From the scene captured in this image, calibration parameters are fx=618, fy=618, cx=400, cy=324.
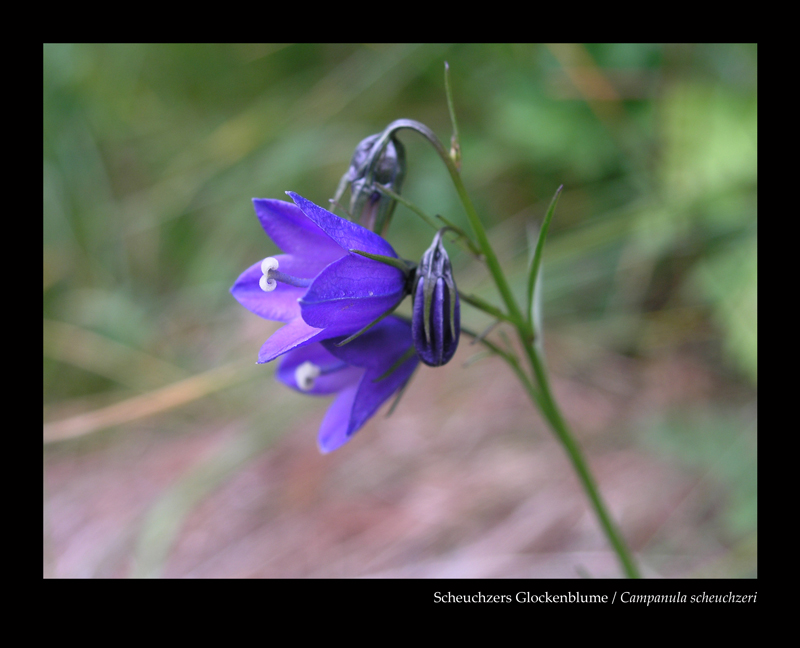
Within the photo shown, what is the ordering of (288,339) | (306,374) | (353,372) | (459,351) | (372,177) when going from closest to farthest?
(288,339)
(372,177)
(306,374)
(353,372)
(459,351)

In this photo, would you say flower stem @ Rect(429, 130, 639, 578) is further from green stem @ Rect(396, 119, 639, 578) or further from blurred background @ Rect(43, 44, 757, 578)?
blurred background @ Rect(43, 44, 757, 578)

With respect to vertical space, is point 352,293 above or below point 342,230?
below

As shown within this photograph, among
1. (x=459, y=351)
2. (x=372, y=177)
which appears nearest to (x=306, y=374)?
(x=372, y=177)

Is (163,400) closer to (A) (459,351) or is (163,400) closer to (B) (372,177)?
(A) (459,351)

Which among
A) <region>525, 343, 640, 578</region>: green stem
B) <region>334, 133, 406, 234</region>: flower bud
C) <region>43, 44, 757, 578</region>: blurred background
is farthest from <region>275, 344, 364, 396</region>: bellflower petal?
<region>43, 44, 757, 578</region>: blurred background

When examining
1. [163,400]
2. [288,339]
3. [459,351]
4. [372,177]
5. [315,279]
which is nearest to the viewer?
[315,279]

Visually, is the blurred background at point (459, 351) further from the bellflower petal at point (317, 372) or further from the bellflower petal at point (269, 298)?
the bellflower petal at point (269, 298)

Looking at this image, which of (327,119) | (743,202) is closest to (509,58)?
(327,119)
